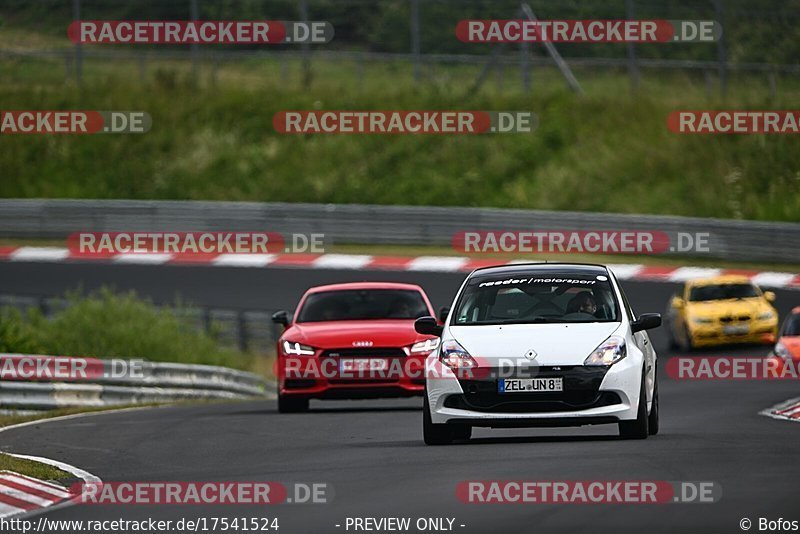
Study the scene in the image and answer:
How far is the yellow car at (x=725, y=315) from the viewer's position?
2752 centimetres

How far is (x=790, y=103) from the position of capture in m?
41.8

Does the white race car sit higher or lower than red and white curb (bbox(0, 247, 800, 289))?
lower

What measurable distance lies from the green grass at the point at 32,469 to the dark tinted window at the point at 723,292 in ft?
55.7

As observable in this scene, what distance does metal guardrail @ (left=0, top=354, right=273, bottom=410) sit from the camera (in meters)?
20.3

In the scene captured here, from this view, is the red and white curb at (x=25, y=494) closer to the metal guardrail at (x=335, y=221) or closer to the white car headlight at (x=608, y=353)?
the white car headlight at (x=608, y=353)

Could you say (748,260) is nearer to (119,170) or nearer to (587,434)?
(119,170)

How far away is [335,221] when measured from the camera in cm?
3966

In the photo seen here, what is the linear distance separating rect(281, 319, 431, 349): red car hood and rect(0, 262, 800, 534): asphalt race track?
0.73m

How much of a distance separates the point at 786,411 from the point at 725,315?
33.4ft

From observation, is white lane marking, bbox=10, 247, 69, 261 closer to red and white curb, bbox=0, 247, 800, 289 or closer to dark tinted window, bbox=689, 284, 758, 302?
red and white curb, bbox=0, 247, 800, 289

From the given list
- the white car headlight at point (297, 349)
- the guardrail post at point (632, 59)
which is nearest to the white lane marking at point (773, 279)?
the guardrail post at point (632, 59)

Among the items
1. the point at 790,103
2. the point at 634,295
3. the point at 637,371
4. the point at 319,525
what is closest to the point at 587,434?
the point at 637,371

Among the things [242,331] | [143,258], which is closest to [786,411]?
[242,331]

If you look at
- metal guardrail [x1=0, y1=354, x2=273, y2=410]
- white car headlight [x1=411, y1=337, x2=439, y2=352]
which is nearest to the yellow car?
metal guardrail [x1=0, y1=354, x2=273, y2=410]
